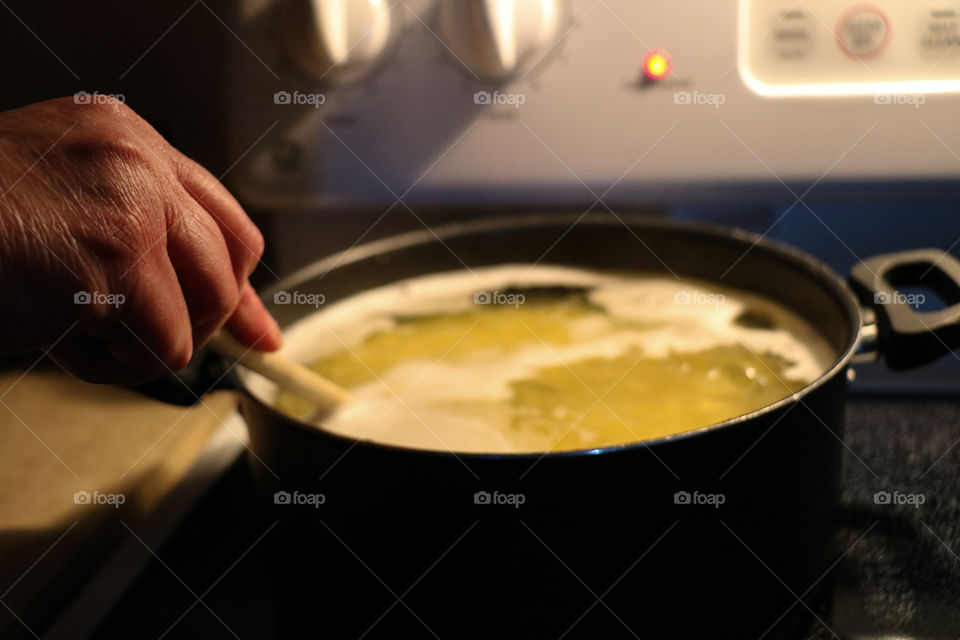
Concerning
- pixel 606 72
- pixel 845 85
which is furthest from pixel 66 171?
pixel 845 85

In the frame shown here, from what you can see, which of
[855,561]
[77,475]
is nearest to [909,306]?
[855,561]

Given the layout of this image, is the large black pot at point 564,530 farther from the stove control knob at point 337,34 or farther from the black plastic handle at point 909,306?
the stove control knob at point 337,34

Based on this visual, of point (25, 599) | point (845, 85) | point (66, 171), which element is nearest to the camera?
point (66, 171)

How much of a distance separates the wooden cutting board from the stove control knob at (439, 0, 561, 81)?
1.10 ft

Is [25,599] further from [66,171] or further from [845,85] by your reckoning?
[845,85]

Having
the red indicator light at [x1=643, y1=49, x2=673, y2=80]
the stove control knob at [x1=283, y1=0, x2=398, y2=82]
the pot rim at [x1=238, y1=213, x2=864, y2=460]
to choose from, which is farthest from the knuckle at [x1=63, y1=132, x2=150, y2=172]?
the red indicator light at [x1=643, y1=49, x2=673, y2=80]

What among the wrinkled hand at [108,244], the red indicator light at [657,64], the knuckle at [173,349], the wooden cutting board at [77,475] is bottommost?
the wooden cutting board at [77,475]

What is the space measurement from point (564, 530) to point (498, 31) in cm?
37

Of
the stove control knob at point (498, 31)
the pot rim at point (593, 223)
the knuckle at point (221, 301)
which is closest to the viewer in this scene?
the pot rim at point (593, 223)

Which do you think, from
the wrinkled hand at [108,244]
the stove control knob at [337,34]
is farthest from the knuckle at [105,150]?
the stove control knob at [337,34]

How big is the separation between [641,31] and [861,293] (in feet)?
0.79

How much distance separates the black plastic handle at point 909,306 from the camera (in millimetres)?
502

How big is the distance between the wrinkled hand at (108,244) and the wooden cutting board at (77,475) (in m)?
0.15

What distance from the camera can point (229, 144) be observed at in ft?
2.34
